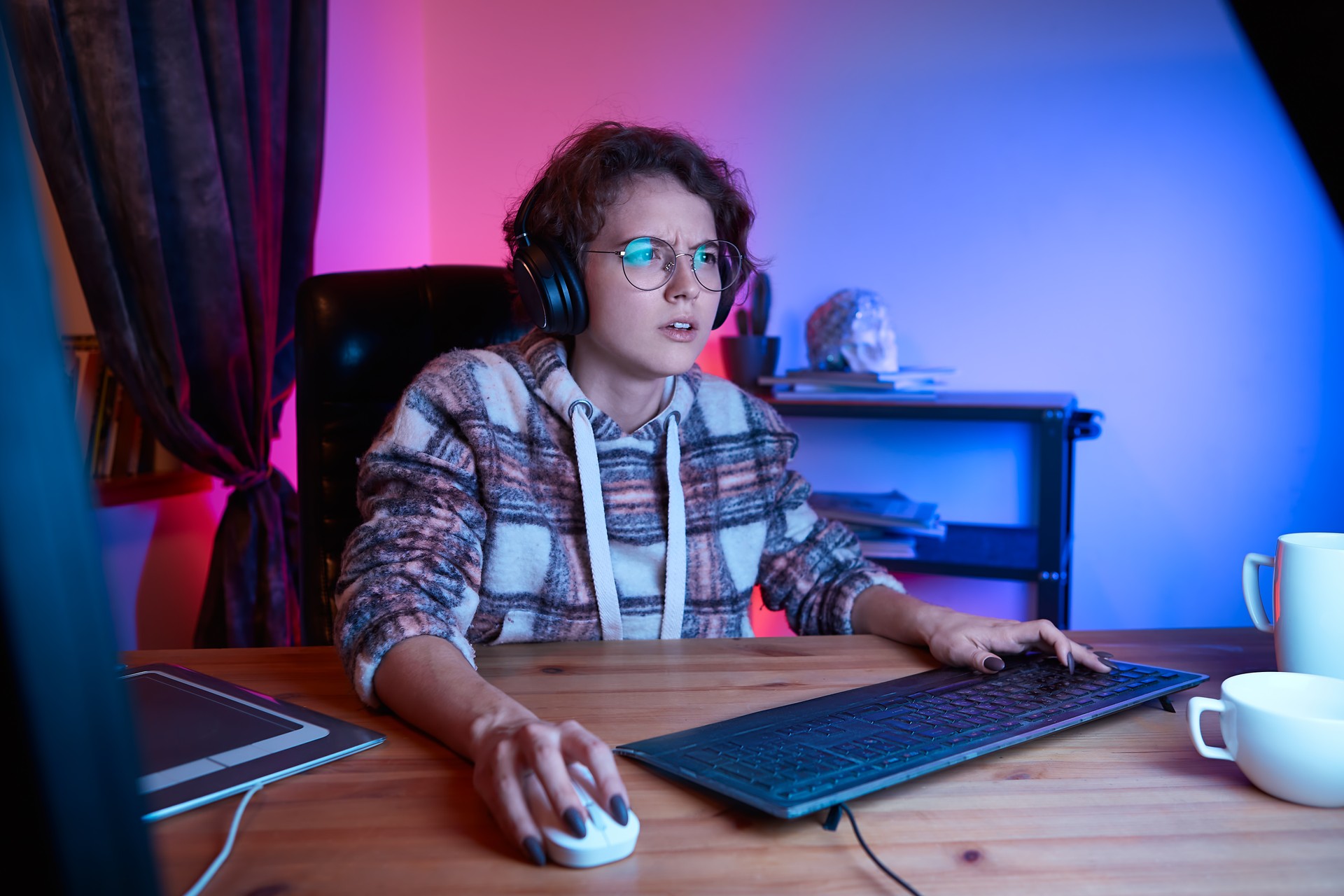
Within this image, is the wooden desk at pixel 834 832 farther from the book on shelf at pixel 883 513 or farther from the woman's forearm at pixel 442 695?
the book on shelf at pixel 883 513

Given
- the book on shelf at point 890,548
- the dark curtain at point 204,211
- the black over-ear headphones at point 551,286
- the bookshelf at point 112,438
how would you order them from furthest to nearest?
1. the book on shelf at point 890,548
2. the bookshelf at point 112,438
3. the dark curtain at point 204,211
4. the black over-ear headphones at point 551,286

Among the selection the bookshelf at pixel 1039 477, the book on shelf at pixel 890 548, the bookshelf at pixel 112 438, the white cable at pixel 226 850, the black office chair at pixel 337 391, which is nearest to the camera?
the white cable at pixel 226 850

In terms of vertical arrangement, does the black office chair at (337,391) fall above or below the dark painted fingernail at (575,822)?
above

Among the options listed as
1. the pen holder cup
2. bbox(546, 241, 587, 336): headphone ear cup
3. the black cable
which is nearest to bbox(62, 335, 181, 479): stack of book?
bbox(546, 241, 587, 336): headphone ear cup

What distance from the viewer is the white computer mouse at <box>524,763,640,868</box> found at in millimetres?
569

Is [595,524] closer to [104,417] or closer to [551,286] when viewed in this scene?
[551,286]

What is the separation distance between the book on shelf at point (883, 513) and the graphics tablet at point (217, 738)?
1.50 meters

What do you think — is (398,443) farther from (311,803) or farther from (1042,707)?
(1042,707)

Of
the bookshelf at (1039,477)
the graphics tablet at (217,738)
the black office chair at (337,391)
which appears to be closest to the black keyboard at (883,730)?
the graphics tablet at (217,738)

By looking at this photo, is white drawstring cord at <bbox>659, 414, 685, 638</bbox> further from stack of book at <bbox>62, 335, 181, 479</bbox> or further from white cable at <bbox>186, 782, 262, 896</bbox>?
stack of book at <bbox>62, 335, 181, 479</bbox>

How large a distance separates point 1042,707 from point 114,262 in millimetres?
1698

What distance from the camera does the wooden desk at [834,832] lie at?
0.56 meters

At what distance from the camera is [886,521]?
2146mm

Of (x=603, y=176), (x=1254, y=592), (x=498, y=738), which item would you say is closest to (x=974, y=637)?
(x=1254, y=592)
